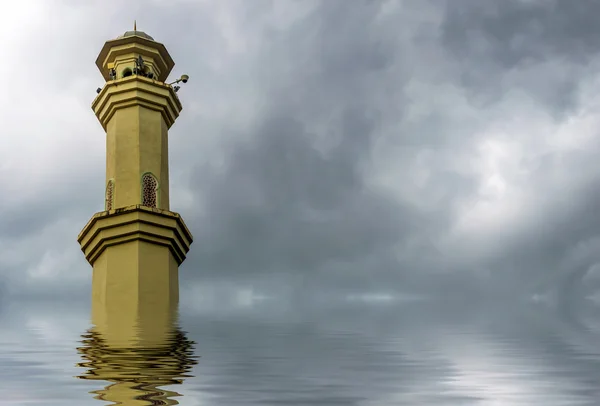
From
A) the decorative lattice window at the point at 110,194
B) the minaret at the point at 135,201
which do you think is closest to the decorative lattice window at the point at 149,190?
the minaret at the point at 135,201

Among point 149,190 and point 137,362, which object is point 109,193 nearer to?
point 149,190

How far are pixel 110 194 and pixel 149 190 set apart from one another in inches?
34.8

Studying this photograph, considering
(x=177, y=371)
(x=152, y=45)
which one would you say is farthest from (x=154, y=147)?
(x=177, y=371)

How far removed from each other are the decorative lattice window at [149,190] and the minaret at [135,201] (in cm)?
2

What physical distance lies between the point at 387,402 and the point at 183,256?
406 inches

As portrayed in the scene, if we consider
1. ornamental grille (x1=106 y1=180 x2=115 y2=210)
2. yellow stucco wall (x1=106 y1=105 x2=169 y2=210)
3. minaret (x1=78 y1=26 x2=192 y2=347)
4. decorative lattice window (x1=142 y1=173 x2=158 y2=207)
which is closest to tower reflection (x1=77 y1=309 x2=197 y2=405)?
minaret (x1=78 y1=26 x2=192 y2=347)

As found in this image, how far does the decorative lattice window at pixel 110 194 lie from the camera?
1478cm

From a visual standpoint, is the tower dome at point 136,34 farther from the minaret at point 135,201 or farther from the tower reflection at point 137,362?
the tower reflection at point 137,362

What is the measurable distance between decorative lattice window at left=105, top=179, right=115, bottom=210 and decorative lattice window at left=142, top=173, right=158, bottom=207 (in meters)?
0.64

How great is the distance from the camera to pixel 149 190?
14797mm

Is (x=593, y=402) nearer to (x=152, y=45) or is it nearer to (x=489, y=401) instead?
(x=489, y=401)

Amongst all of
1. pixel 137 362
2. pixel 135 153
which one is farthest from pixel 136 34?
pixel 137 362

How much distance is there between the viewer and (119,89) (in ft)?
51.1

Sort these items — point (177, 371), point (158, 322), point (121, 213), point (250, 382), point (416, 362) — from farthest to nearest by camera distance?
point (121, 213)
point (158, 322)
point (416, 362)
point (177, 371)
point (250, 382)
